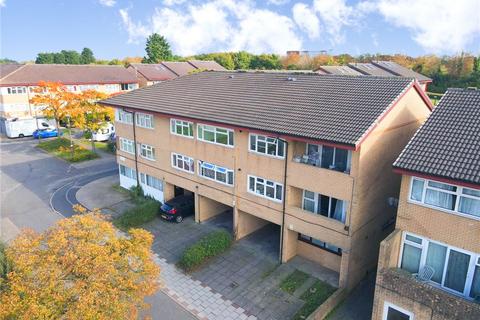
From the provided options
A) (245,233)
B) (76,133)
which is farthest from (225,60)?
(245,233)

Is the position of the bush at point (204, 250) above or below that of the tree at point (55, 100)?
below

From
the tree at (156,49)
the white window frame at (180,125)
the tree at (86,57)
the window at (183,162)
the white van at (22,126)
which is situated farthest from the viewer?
the tree at (86,57)

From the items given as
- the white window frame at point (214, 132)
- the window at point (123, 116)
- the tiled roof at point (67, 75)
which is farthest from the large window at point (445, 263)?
the tiled roof at point (67, 75)

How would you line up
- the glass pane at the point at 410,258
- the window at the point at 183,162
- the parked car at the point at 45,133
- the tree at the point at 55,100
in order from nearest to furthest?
the glass pane at the point at 410,258 → the window at the point at 183,162 → the tree at the point at 55,100 → the parked car at the point at 45,133

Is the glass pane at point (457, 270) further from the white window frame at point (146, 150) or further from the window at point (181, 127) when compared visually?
the white window frame at point (146, 150)

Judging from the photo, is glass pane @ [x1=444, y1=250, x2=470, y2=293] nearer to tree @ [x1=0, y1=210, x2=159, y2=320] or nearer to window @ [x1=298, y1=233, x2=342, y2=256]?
window @ [x1=298, y1=233, x2=342, y2=256]
